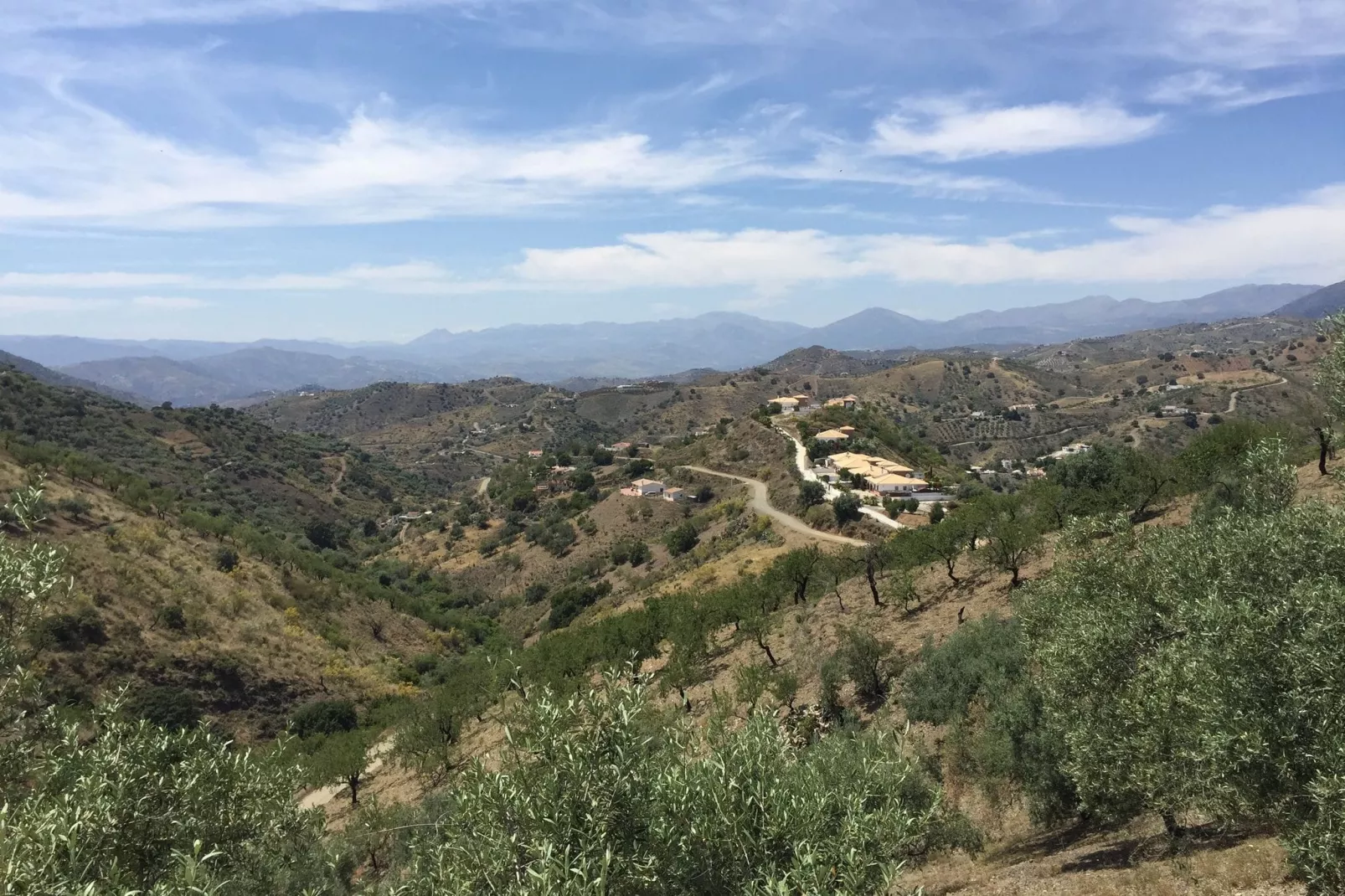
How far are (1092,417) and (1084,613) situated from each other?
624 feet

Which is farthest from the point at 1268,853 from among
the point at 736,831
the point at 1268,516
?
the point at 736,831

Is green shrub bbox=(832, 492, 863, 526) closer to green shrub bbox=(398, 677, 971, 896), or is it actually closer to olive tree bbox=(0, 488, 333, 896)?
olive tree bbox=(0, 488, 333, 896)

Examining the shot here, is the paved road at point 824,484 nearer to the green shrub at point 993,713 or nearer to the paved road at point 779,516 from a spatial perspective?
the paved road at point 779,516

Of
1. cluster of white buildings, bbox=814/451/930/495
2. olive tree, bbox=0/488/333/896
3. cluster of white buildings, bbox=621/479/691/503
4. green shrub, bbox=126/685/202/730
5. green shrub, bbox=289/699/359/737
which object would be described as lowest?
green shrub, bbox=289/699/359/737

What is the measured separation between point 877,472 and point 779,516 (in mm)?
16997

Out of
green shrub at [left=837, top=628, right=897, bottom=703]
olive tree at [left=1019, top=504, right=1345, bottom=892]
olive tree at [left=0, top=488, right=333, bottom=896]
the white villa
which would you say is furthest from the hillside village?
olive tree at [left=0, top=488, right=333, bottom=896]

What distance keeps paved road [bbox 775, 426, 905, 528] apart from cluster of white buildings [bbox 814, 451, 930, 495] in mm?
1759

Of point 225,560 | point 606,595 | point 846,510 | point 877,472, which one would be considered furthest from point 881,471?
point 225,560

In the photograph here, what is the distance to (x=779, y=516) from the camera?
7288 cm

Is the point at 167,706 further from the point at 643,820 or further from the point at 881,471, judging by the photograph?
the point at 881,471

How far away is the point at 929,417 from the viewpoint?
192m

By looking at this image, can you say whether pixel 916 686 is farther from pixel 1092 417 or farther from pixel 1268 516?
pixel 1092 417

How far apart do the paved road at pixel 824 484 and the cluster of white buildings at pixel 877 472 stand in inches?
69.3

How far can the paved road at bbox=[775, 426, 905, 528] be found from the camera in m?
64.1
